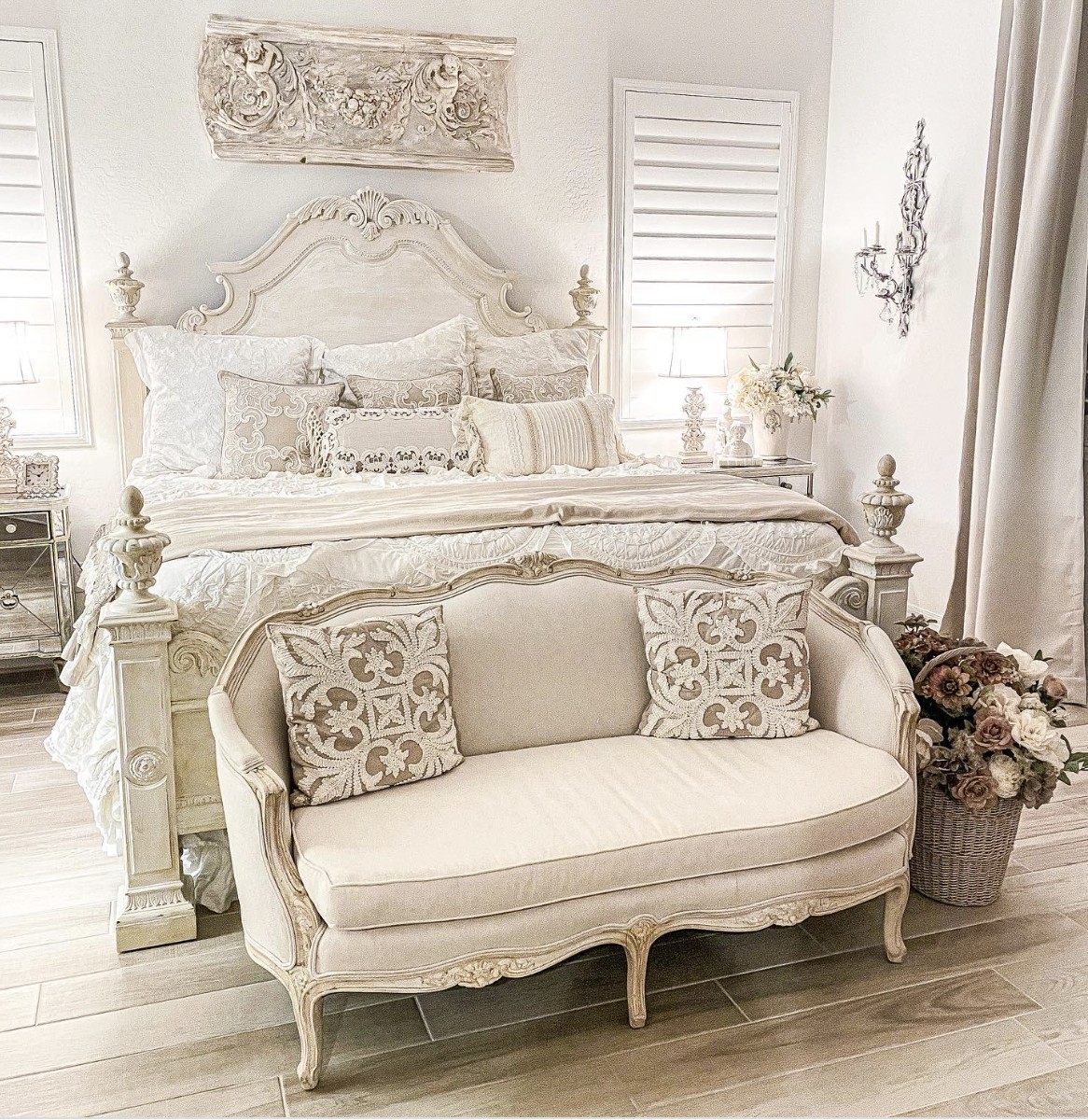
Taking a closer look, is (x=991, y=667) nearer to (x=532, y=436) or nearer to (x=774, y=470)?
(x=532, y=436)

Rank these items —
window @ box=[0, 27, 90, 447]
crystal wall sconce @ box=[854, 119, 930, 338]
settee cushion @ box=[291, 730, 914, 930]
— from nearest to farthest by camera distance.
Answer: settee cushion @ box=[291, 730, 914, 930] → window @ box=[0, 27, 90, 447] → crystal wall sconce @ box=[854, 119, 930, 338]

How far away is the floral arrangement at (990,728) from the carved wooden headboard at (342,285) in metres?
2.61

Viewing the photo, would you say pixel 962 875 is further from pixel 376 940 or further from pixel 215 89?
pixel 215 89

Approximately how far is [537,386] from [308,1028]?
2597 mm

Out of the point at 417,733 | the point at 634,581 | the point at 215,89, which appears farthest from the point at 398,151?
the point at 417,733

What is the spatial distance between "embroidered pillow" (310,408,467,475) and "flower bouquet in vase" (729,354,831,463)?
1726 mm

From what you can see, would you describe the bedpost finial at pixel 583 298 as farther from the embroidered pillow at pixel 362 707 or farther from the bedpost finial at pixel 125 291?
the embroidered pillow at pixel 362 707

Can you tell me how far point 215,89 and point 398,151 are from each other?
2.37ft

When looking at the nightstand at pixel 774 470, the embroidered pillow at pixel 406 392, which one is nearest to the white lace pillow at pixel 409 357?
→ the embroidered pillow at pixel 406 392

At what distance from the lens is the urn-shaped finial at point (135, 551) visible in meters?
2.16

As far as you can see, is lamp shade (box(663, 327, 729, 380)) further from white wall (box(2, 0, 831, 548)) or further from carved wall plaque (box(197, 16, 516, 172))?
carved wall plaque (box(197, 16, 516, 172))

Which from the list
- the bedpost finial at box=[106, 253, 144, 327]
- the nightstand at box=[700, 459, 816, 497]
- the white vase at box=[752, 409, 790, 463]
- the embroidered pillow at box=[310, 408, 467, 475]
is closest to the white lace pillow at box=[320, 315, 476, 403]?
the embroidered pillow at box=[310, 408, 467, 475]

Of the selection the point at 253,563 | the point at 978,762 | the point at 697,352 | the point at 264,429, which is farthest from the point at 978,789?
the point at 697,352

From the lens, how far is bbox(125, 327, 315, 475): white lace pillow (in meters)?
3.73
